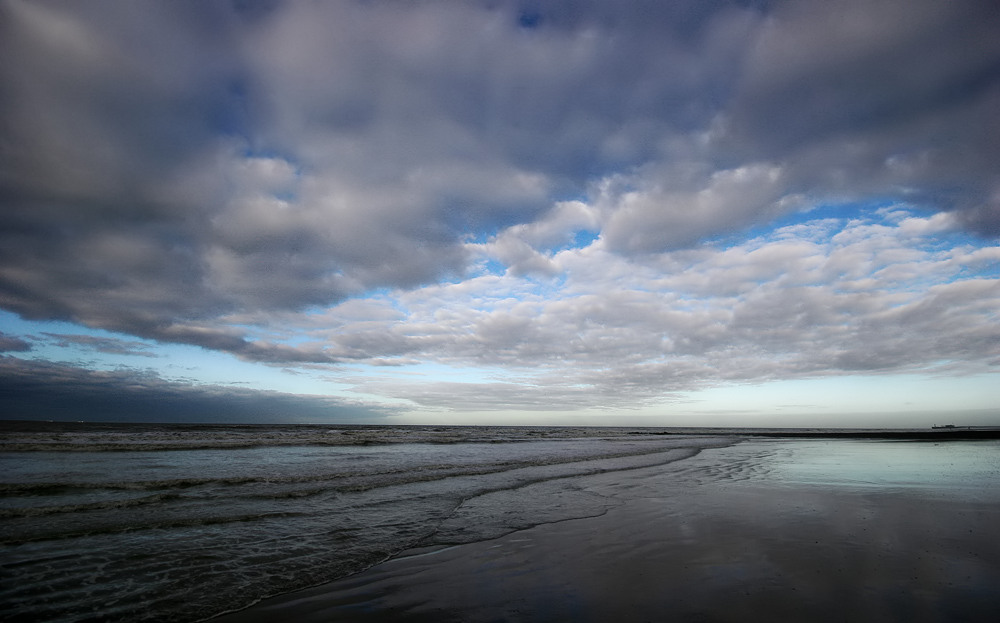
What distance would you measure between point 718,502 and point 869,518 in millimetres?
2862

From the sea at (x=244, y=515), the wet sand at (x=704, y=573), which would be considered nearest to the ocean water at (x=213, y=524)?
the sea at (x=244, y=515)

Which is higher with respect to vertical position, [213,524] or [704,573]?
[704,573]

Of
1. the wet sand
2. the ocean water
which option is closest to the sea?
the ocean water

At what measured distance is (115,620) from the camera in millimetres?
4590

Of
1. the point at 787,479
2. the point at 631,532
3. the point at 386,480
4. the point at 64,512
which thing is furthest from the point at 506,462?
the point at 64,512

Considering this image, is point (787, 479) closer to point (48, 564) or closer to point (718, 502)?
point (718, 502)

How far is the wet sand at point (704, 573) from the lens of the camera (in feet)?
14.3

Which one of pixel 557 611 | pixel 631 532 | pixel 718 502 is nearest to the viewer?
pixel 557 611

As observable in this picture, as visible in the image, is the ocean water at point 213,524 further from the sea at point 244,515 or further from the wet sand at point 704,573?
the wet sand at point 704,573

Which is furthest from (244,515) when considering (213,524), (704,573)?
(704,573)

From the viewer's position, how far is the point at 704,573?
5.44 meters

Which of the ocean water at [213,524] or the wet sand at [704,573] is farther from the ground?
the wet sand at [704,573]

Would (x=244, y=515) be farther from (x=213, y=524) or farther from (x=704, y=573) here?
(x=704, y=573)

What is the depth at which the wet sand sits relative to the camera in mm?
4352
